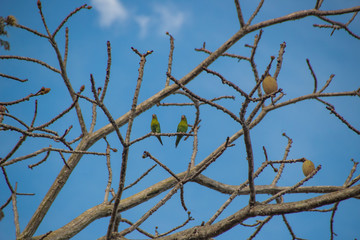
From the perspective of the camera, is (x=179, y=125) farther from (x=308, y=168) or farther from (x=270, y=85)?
(x=270, y=85)

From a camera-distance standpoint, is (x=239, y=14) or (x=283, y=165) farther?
(x=283, y=165)

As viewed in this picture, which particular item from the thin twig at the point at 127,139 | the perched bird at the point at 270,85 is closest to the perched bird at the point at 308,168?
the perched bird at the point at 270,85

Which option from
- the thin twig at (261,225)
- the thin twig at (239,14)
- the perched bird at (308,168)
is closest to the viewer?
the thin twig at (261,225)

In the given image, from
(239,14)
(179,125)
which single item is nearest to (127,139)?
(239,14)

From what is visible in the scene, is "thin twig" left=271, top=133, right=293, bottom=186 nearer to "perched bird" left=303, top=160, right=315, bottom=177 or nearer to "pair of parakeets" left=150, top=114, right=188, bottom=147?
"perched bird" left=303, top=160, right=315, bottom=177

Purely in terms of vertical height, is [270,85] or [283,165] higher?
[270,85]

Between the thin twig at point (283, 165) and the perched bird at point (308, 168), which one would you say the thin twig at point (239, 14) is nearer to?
the thin twig at point (283, 165)

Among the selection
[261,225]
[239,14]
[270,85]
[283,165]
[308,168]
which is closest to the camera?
[261,225]

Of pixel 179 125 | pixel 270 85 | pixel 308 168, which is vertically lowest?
pixel 308 168

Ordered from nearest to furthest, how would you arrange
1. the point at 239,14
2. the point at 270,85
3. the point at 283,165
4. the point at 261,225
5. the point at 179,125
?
the point at 261,225
the point at 239,14
the point at 270,85
the point at 283,165
the point at 179,125

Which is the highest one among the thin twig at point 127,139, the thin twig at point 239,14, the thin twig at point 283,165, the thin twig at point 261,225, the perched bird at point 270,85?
the thin twig at point 239,14

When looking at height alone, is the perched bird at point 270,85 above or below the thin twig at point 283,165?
above

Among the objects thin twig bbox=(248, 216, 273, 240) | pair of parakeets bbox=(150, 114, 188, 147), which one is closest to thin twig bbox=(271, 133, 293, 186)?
thin twig bbox=(248, 216, 273, 240)

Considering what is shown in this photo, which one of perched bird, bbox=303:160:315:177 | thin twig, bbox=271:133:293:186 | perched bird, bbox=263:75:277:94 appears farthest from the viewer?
perched bird, bbox=303:160:315:177
